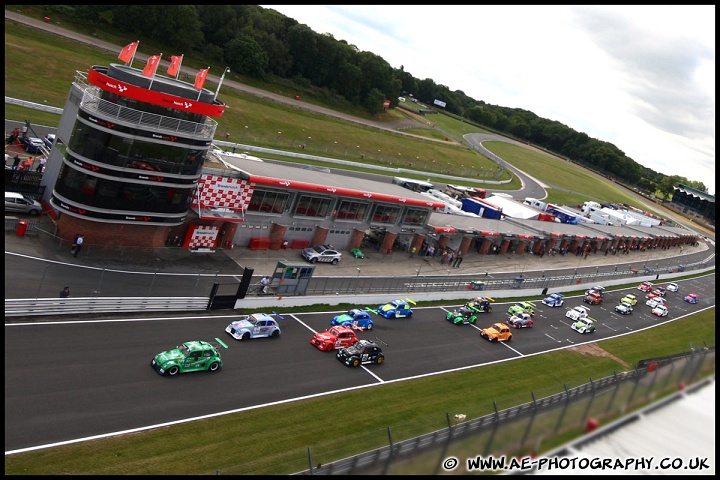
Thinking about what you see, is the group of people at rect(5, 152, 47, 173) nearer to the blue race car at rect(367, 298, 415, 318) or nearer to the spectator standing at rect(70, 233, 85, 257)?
the spectator standing at rect(70, 233, 85, 257)

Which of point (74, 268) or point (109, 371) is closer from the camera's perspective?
point (109, 371)

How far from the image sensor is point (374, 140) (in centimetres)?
11725

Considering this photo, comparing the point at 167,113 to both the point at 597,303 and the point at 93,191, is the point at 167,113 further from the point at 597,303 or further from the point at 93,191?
the point at 597,303

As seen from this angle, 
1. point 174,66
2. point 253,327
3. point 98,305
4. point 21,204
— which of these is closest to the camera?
point 98,305

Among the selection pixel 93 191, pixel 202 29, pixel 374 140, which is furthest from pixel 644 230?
pixel 93 191

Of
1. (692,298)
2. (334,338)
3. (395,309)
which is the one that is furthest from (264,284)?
(692,298)

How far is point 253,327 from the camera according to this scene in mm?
33219

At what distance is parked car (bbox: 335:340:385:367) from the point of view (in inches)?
1328

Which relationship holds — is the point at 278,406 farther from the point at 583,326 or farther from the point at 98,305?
the point at 583,326

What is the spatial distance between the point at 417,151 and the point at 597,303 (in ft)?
227

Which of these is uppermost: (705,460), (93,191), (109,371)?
(705,460)

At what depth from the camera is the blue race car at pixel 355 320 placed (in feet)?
126

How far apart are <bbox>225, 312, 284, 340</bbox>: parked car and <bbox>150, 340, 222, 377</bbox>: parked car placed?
4.04 meters

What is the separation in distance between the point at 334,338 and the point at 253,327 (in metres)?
5.04
